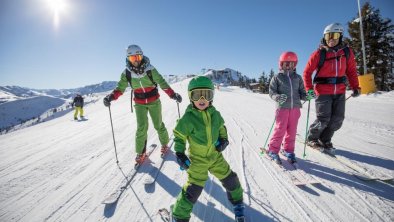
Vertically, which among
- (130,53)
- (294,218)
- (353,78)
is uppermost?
(130,53)

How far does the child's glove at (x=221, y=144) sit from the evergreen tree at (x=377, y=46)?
28512 millimetres

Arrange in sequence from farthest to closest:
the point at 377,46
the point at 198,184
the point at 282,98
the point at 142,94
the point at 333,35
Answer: the point at 377,46 → the point at 142,94 → the point at 333,35 → the point at 282,98 → the point at 198,184

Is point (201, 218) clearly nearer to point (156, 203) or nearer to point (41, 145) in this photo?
point (156, 203)

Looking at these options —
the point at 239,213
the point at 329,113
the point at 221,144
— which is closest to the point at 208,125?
the point at 221,144

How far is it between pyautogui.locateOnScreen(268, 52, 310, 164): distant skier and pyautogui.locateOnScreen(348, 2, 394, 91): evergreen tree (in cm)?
2613

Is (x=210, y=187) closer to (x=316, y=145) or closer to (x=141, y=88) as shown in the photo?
(x=141, y=88)

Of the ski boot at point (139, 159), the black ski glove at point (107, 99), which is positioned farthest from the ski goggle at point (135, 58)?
the ski boot at point (139, 159)

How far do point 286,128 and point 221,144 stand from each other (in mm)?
2320

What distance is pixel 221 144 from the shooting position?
115 inches

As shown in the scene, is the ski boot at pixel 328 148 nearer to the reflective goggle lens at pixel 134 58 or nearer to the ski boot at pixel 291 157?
the ski boot at pixel 291 157

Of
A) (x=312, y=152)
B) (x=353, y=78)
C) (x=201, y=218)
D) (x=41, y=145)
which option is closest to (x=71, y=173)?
(x=201, y=218)

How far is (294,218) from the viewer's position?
2920 mm

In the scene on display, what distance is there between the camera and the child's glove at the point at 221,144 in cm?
291

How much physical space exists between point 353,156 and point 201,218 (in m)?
3.78
